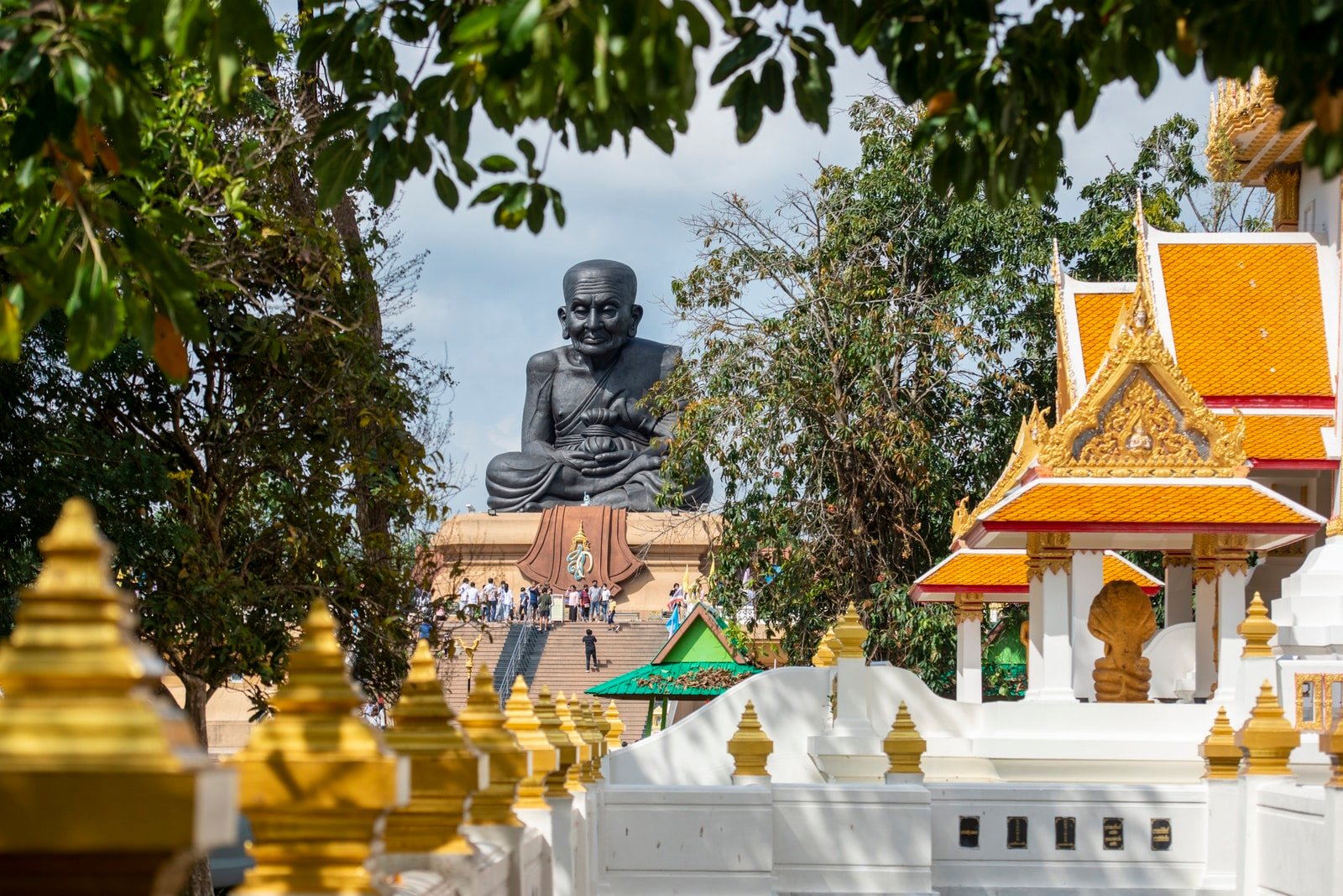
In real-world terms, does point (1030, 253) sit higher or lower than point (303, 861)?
higher

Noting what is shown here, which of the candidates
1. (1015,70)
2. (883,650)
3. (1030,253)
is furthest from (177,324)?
(1030,253)

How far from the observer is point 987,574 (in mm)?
21719

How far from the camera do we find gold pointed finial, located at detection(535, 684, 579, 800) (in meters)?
8.41

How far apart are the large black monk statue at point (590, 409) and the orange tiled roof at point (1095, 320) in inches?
Result: 1116

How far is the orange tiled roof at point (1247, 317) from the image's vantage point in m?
18.3

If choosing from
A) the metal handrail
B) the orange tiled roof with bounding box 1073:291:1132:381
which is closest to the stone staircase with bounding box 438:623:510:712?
the metal handrail

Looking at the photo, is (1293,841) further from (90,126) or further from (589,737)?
(90,126)

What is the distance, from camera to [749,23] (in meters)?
5.06

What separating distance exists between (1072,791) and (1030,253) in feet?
52.3

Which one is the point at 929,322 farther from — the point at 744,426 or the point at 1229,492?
the point at 1229,492

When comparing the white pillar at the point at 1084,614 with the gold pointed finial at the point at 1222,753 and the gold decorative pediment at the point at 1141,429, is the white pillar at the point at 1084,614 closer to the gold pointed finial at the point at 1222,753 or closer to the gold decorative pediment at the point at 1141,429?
the gold decorative pediment at the point at 1141,429

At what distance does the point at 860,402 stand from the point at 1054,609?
907 centimetres

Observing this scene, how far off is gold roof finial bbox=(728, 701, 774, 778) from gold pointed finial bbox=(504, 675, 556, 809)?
3.61 metres

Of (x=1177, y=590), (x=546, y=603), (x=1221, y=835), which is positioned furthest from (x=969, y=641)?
(x=546, y=603)
